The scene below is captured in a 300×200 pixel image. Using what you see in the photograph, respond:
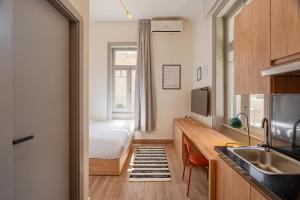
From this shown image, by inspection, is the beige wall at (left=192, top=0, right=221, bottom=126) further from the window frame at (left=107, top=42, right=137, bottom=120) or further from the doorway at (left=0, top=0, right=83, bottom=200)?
the doorway at (left=0, top=0, right=83, bottom=200)

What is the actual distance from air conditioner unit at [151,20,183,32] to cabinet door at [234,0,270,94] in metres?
3.22

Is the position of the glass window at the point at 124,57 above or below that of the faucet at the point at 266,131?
above

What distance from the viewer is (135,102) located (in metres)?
5.29

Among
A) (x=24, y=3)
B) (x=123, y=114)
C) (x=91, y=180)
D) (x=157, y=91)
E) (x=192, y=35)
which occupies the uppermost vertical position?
(x=192, y=35)

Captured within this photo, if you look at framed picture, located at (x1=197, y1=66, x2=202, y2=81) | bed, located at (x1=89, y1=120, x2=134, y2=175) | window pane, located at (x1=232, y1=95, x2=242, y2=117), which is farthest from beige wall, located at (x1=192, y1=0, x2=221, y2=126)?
bed, located at (x1=89, y1=120, x2=134, y2=175)

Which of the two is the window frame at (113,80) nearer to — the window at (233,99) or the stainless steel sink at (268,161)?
the window at (233,99)

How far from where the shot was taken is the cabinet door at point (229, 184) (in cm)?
132

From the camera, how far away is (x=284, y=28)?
1277mm

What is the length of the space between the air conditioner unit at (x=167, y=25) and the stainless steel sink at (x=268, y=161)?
3.81 m

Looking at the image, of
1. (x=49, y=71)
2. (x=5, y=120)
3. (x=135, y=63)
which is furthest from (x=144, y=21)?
(x=5, y=120)

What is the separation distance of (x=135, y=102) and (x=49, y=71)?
3.69 m

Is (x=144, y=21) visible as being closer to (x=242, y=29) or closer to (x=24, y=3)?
(x=242, y=29)

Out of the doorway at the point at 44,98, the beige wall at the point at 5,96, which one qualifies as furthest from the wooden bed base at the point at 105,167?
the beige wall at the point at 5,96

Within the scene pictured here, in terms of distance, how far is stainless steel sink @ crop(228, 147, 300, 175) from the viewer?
150cm
